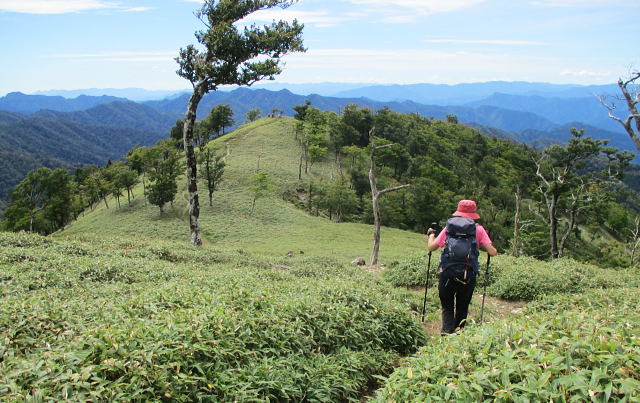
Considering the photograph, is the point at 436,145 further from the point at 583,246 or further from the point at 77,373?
the point at 77,373

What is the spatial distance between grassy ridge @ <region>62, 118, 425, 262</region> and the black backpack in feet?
72.0

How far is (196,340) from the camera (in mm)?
6266

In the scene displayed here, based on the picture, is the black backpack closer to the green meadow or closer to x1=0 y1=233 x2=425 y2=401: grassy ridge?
the green meadow

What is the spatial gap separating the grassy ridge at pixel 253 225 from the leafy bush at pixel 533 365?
81.5 feet

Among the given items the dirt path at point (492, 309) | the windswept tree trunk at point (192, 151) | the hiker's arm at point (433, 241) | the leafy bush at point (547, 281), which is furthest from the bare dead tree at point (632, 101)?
the windswept tree trunk at point (192, 151)

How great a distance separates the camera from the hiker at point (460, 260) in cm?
847

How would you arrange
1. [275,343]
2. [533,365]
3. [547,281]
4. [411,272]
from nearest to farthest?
[533,365]
[275,343]
[547,281]
[411,272]

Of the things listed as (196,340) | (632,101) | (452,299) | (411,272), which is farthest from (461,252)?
(632,101)

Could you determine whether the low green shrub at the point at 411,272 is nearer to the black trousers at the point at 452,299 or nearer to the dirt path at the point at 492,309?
the dirt path at the point at 492,309

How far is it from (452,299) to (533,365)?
179 inches

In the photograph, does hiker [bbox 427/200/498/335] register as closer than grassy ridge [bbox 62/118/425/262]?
Yes

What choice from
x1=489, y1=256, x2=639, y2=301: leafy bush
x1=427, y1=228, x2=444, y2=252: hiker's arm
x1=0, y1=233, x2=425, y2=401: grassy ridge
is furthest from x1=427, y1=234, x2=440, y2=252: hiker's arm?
x1=489, y1=256, x2=639, y2=301: leafy bush

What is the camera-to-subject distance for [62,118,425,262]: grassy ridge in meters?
39.7

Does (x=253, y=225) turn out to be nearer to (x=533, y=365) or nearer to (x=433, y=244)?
(x=433, y=244)
